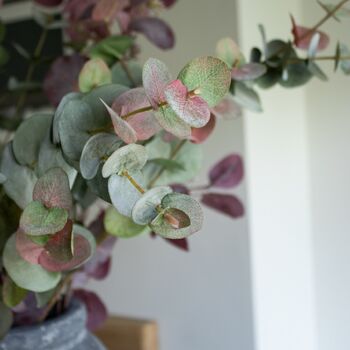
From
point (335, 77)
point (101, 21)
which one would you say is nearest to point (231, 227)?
point (335, 77)

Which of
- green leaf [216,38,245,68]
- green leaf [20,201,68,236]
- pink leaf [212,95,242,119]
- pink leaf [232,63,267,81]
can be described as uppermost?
green leaf [216,38,245,68]

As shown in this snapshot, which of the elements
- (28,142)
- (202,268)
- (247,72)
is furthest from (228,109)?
(202,268)

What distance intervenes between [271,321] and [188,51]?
343mm

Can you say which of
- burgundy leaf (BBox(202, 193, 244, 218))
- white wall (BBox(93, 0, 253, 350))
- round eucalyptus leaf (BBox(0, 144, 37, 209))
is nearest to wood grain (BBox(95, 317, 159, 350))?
white wall (BBox(93, 0, 253, 350))

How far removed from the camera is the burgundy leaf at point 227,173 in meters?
0.41

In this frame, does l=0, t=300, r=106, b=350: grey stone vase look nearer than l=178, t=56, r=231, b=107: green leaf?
No

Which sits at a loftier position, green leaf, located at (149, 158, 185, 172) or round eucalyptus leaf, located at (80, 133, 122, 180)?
round eucalyptus leaf, located at (80, 133, 122, 180)

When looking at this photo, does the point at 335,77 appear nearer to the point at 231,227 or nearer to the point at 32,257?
the point at 231,227

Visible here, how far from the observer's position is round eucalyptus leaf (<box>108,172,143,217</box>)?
0.20m

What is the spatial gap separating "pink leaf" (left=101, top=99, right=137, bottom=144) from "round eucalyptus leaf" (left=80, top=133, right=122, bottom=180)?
0.06 feet

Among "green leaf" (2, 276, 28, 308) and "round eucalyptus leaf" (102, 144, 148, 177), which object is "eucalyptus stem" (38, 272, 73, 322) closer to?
"green leaf" (2, 276, 28, 308)

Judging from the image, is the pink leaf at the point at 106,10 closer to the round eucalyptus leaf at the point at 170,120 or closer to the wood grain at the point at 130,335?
the round eucalyptus leaf at the point at 170,120

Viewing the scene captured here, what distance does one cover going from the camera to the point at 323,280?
1.73 ft

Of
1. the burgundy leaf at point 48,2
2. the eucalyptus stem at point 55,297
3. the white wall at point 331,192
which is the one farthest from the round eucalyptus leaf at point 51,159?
the white wall at point 331,192
